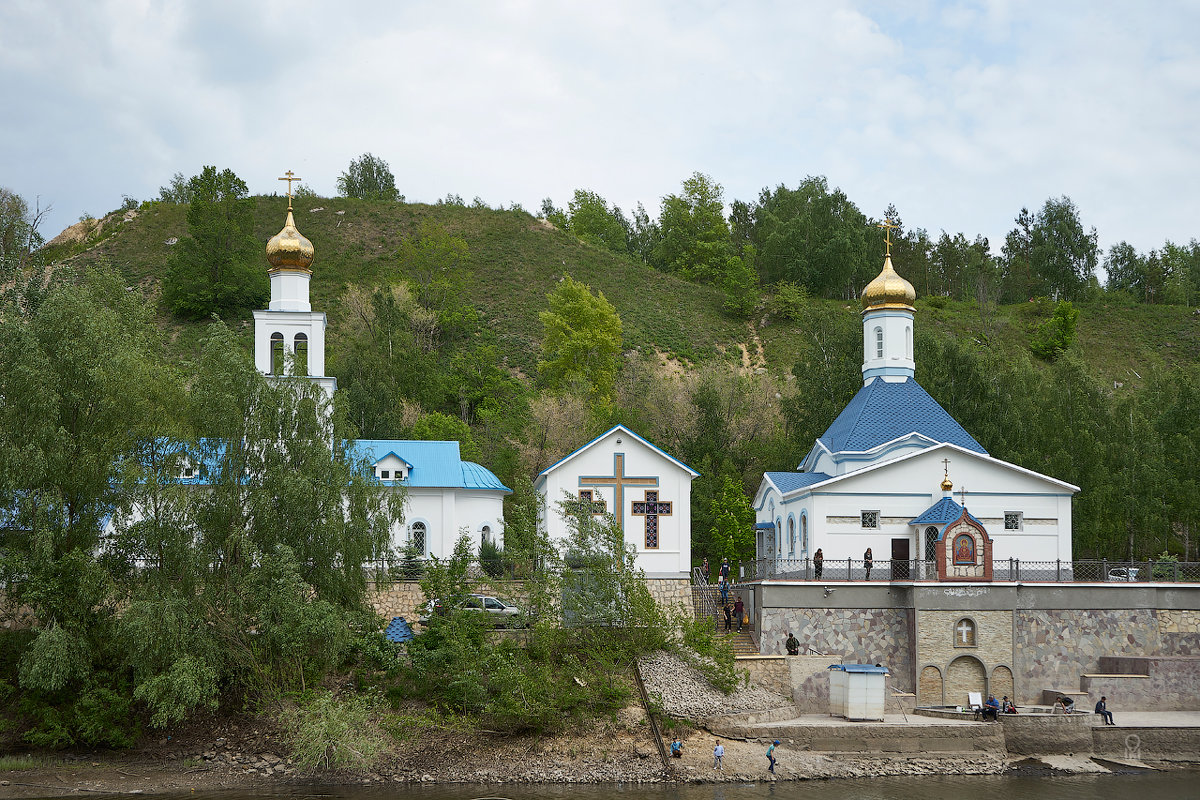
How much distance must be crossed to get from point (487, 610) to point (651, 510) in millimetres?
6148

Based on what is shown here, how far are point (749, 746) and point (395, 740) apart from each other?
8700 mm

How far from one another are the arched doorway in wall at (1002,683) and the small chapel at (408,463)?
51.8 ft

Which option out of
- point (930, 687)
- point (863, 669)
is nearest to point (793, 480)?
point (930, 687)

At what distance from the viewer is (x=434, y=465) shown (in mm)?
36031

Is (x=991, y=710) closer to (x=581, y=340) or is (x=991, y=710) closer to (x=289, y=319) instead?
(x=289, y=319)

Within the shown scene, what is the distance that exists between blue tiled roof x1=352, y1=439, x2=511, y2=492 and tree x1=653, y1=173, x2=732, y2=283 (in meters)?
53.2

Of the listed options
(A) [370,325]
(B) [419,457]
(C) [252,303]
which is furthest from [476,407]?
(B) [419,457]

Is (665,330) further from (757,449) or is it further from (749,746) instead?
(749,746)

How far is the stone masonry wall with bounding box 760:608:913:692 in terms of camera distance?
101 feet

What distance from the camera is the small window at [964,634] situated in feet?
100

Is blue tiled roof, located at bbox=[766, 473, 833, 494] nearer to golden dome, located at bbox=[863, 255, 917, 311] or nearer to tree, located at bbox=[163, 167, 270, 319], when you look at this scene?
golden dome, located at bbox=[863, 255, 917, 311]

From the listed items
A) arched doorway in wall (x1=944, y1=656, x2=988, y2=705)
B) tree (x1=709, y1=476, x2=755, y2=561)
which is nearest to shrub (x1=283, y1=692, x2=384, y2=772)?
tree (x1=709, y1=476, x2=755, y2=561)

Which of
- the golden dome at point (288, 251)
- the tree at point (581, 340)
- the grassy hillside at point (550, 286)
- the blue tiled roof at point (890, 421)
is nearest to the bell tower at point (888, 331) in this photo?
the blue tiled roof at point (890, 421)

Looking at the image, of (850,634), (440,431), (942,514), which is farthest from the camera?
(440,431)
